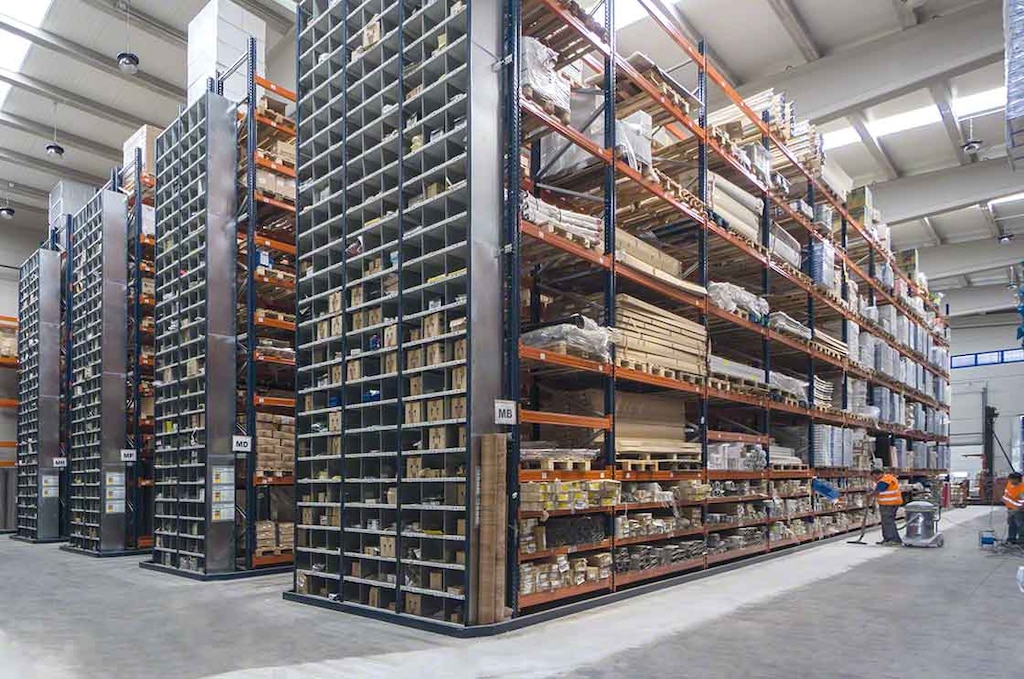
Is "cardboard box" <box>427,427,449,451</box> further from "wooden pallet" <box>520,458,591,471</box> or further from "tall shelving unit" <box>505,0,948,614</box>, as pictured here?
"wooden pallet" <box>520,458,591,471</box>

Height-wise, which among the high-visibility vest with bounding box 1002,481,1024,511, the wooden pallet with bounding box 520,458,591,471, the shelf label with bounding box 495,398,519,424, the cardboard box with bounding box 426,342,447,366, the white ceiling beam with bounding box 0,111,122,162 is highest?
the white ceiling beam with bounding box 0,111,122,162

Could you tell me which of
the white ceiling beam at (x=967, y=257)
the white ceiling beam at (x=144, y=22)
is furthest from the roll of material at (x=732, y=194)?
the white ceiling beam at (x=967, y=257)

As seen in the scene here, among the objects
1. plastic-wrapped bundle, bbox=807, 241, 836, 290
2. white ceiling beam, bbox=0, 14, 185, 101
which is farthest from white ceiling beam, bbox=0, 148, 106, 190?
plastic-wrapped bundle, bbox=807, 241, 836, 290

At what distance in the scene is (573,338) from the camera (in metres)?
7.58

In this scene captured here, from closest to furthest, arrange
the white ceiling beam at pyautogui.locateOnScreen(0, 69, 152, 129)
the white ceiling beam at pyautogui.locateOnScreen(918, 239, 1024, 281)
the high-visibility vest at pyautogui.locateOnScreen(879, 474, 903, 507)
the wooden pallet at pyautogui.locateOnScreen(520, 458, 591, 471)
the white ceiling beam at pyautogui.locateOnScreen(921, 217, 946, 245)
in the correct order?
the wooden pallet at pyautogui.locateOnScreen(520, 458, 591, 471) → the high-visibility vest at pyautogui.locateOnScreen(879, 474, 903, 507) → the white ceiling beam at pyautogui.locateOnScreen(0, 69, 152, 129) → the white ceiling beam at pyautogui.locateOnScreen(921, 217, 946, 245) → the white ceiling beam at pyautogui.locateOnScreen(918, 239, 1024, 281)

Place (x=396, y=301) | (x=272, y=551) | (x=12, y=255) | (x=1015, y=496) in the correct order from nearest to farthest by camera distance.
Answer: (x=396, y=301)
(x=272, y=551)
(x=1015, y=496)
(x=12, y=255)

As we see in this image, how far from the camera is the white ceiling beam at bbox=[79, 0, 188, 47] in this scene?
13164mm

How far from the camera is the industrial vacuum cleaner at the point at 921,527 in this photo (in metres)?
13.2

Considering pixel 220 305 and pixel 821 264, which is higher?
pixel 821 264

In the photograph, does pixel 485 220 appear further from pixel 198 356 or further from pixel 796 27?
pixel 796 27

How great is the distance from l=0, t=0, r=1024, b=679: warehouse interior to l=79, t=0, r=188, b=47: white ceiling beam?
6.7 inches

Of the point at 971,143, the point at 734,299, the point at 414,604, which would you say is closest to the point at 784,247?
the point at 734,299

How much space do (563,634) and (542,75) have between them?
5.21 m

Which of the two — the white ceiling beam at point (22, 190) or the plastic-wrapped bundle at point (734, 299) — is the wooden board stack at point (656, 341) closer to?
the plastic-wrapped bundle at point (734, 299)
